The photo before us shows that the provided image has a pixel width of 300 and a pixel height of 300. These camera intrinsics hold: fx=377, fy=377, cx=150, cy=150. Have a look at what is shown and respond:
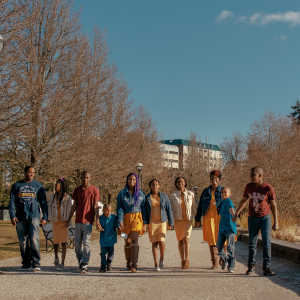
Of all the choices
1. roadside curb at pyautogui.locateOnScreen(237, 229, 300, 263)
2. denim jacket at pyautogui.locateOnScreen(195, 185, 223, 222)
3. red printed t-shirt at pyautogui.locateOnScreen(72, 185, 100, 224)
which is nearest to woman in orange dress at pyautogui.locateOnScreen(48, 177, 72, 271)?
red printed t-shirt at pyautogui.locateOnScreen(72, 185, 100, 224)

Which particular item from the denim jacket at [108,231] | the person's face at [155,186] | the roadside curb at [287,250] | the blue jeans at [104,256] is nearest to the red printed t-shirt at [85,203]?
the denim jacket at [108,231]

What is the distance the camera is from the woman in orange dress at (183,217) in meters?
7.27

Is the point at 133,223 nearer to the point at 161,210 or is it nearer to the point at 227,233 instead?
the point at 161,210

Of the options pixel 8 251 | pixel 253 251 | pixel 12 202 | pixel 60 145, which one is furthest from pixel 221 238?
pixel 60 145

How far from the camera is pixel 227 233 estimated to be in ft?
22.7

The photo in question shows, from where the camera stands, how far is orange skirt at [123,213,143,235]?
23.0 feet

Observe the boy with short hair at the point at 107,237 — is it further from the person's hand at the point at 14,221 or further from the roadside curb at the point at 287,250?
the roadside curb at the point at 287,250

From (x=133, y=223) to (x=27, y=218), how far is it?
1980mm

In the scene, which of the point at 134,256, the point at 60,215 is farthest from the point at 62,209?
the point at 134,256

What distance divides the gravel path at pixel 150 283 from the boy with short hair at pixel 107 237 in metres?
0.21

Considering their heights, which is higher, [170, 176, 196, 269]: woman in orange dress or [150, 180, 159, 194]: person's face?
[150, 180, 159, 194]: person's face

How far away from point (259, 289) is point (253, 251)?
4.26ft

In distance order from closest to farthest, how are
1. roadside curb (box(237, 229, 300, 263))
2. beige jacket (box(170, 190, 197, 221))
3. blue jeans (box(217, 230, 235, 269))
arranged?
blue jeans (box(217, 230, 235, 269)) < beige jacket (box(170, 190, 197, 221)) < roadside curb (box(237, 229, 300, 263))

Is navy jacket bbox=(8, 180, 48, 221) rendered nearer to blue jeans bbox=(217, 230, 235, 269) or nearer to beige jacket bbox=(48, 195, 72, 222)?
beige jacket bbox=(48, 195, 72, 222)
